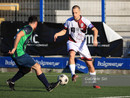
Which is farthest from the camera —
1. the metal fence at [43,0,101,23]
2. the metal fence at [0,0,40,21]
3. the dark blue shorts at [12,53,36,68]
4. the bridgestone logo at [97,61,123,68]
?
the metal fence at [0,0,40,21]

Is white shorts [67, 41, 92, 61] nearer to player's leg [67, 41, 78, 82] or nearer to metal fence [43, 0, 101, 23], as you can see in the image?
player's leg [67, 41, 78, 82]

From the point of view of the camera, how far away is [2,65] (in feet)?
54.4

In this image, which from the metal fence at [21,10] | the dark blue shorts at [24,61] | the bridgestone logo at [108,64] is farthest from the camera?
the metal fence at [21,10]

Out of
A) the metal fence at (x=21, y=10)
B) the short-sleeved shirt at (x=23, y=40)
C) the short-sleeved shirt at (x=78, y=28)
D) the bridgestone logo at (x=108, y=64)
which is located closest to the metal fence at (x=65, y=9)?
the metal fence at (x=21, y=10)

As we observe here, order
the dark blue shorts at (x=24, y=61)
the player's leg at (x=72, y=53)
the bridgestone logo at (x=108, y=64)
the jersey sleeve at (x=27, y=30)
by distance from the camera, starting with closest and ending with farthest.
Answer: the jersey sleeve at (x=27, y=30)
the dark blue shorts at (x=24, y=61)
the player's leg at (x=72, y=53)
the bridgestone logo at (x=108, y=64)

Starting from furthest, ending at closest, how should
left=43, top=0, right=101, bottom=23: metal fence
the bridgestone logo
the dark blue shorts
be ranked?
left=43, top=0, right=101, bottom=23: metal fence → the bridgestone logo → the dark blue shorts

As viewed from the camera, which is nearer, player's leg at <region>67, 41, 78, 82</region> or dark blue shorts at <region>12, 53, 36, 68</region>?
dark blue shorts at <region>12, 53, 36, 68</region>

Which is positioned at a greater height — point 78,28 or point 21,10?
point 21,10

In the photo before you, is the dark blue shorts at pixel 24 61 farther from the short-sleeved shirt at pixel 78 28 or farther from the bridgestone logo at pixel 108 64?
the bridgestone logo at pixel 108 64

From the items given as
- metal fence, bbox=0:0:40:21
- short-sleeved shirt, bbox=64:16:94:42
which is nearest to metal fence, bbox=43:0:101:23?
metal fence, bbox=0:0:40:21

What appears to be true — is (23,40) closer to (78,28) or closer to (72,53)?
(72,53)

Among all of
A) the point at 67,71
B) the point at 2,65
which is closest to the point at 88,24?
the point at 67,71

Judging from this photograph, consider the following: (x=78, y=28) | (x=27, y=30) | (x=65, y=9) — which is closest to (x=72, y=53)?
(x=78, y=28)

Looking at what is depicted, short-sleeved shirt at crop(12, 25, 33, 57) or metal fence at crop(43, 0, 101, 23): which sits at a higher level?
metal fence at crop(43, 0, 101, 23)
